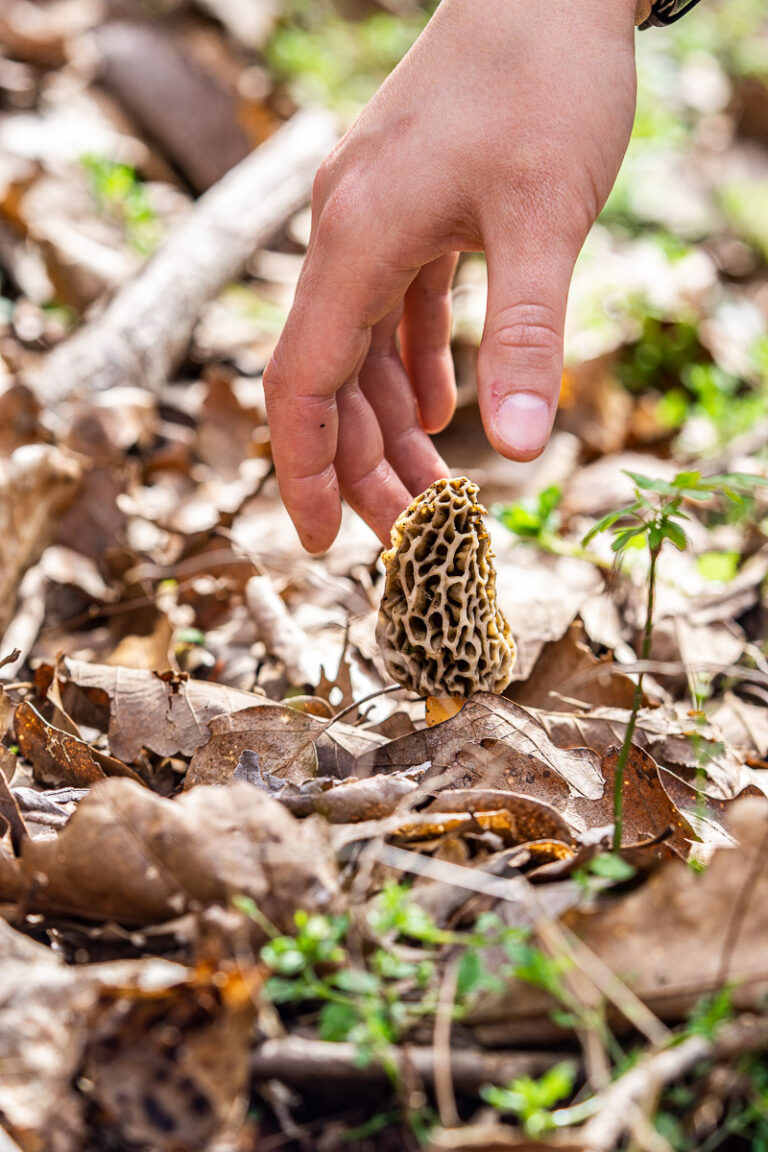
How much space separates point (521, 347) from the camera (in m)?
1.97

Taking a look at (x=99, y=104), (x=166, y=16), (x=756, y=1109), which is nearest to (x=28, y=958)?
(x=756, y=1109)

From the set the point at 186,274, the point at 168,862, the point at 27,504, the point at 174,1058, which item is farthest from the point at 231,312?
the point at 174,1058

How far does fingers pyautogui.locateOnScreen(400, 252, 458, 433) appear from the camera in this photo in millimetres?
2963

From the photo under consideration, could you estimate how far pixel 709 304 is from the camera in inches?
230

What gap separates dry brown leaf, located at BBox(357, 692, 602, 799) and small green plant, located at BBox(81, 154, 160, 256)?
413cm

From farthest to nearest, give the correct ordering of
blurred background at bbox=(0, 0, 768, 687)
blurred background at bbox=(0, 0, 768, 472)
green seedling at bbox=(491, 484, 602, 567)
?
blurred background at bbox=(0, 0, 768, 472)
blurred background at bbox=(0, 0, 768, 687)
green seedling at bbox=(491, 484, 602, 567)

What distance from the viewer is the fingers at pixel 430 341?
2.96 metres

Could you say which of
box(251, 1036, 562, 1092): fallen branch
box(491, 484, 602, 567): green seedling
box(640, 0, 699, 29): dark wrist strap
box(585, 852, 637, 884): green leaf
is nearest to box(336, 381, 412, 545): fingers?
box(491, 484, 602, 567): green seedling

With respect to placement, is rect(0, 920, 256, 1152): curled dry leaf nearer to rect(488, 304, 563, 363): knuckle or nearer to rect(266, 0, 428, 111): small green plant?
rect(488, 304, 563, 363): knuckle

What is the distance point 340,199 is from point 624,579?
1695mm

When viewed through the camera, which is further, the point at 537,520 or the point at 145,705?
the point at 537,520

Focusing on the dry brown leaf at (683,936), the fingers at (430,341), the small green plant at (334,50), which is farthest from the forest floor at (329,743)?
the small green plant at (334,50)

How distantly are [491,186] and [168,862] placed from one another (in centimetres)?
149

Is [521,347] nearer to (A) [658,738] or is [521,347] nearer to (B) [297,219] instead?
(A) [658,738]
